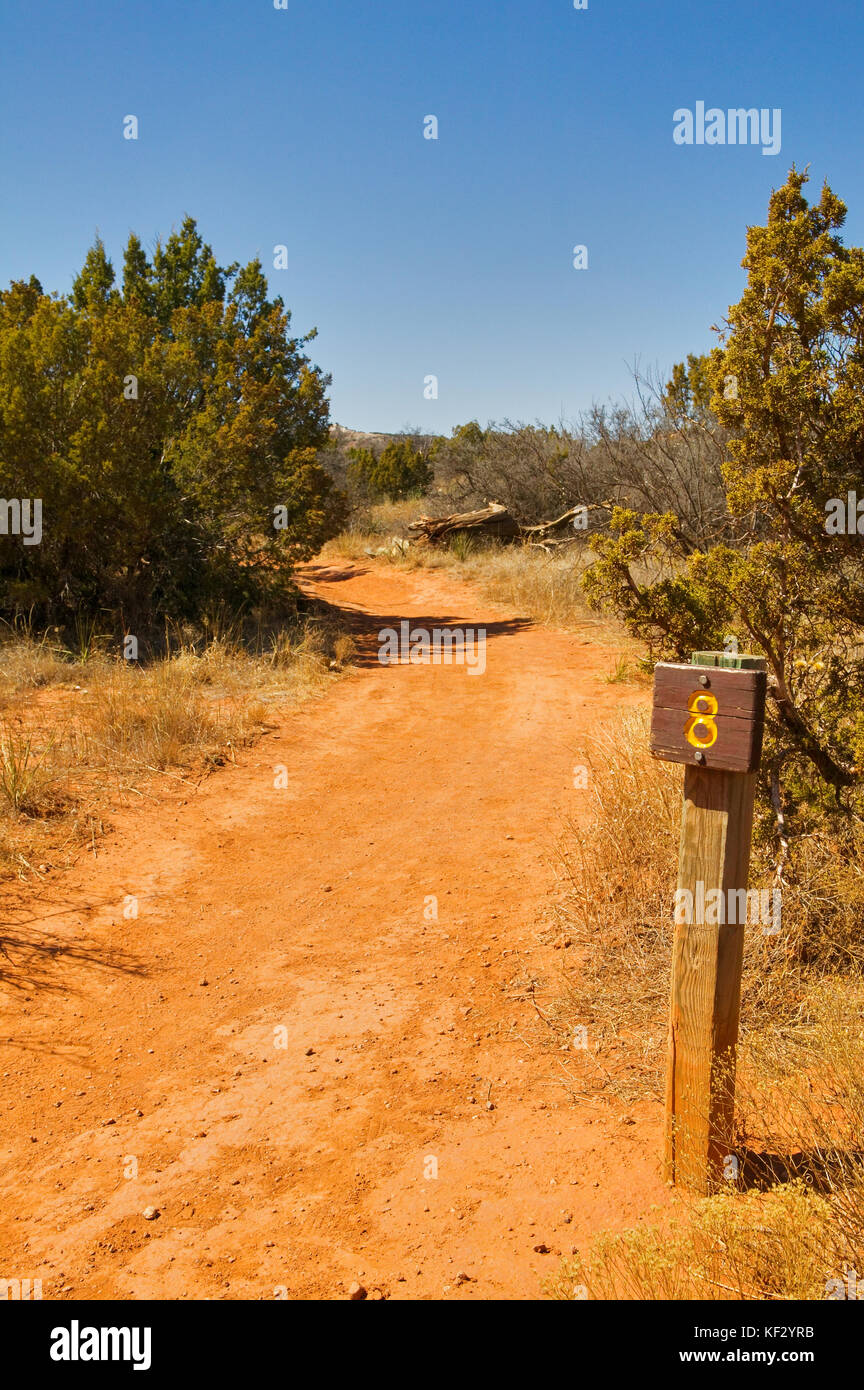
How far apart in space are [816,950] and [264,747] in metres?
5.17

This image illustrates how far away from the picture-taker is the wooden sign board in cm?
250

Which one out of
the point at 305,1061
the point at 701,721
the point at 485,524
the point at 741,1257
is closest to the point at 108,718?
the point at 305,1061

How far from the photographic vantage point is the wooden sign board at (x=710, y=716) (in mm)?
2496

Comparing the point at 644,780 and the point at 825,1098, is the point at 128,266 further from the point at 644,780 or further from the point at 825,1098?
the point at 825,1098

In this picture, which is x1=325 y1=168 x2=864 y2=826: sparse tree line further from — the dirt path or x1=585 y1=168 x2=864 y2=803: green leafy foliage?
the dirt path

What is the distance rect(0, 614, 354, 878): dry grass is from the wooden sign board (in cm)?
402

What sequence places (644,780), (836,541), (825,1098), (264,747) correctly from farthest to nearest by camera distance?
(264,747) → (644,780) → (836,541) → (825,1098)

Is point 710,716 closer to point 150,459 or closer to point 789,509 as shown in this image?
point 789,509

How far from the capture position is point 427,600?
16.5 metres

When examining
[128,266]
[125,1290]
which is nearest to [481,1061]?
[125,1290]

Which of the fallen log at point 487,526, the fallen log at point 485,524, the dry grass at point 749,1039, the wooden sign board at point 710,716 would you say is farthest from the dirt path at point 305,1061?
the fallen log at point 485,524

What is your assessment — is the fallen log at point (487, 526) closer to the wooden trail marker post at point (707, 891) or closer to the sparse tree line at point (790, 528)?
the sparse tree line at point (790, 528)

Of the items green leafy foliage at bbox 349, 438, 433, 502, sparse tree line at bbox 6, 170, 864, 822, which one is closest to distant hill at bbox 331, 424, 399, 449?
green leafy foliage at bbox 349, 438, 433, 502
